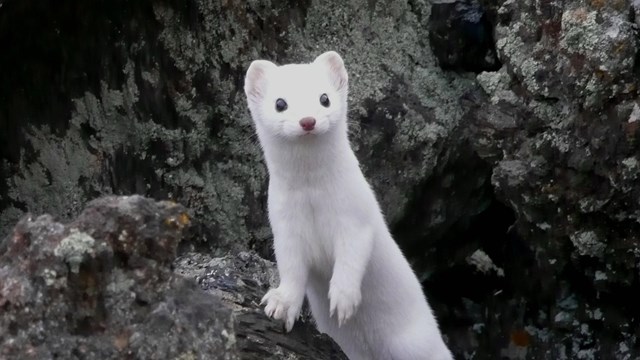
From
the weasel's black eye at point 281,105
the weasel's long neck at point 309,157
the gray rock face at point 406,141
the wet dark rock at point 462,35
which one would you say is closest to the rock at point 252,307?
the gray rock face at point 406,141

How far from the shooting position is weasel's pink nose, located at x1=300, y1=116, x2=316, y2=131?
351cm

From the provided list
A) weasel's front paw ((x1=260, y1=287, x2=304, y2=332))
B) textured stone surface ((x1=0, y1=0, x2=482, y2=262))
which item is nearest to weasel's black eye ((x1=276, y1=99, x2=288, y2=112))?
weasel's front paw ((x1=260, y1=287, x2=304, y2=332))

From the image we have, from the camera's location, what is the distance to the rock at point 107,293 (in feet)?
7.47

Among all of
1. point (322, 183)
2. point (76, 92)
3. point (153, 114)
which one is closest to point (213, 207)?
point (153, 114)

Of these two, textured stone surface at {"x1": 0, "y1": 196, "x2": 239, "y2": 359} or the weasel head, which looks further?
the weasel head

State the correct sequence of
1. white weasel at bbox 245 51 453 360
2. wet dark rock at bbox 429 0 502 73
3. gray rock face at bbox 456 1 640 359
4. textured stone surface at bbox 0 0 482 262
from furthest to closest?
wet dark rock at bbox 429 0 502 73 → textured stone surface at bbox 0 0 482 262 → gray rock face at bbox 456 1 640 359 → white weasel at bbox 245 51 453 360

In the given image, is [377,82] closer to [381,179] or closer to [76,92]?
[381,179]

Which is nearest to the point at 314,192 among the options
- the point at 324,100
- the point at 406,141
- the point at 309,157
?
the point at 309,157

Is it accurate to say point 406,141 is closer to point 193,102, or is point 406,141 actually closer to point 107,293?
point 193,102

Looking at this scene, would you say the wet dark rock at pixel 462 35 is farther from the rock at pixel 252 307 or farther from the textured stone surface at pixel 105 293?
the textured stone surface at pixel 105 293

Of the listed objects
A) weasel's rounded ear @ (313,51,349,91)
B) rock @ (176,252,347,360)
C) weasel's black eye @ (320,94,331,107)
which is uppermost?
weasel's rounded ear @ (313,51,349,91)

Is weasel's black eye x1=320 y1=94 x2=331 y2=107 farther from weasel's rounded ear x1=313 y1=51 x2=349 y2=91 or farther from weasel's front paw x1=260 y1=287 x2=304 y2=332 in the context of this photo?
weasel's front paw x1=260 y1=287 x2=304 y2=332

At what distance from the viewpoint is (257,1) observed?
183 inches

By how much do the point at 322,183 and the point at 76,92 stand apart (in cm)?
123
